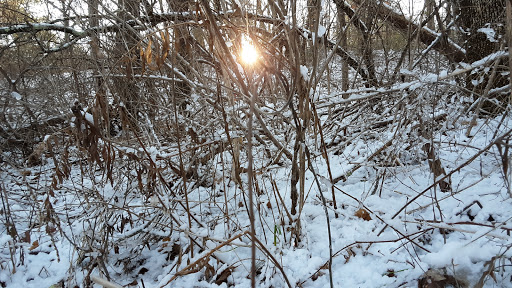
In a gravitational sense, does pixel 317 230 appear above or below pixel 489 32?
below

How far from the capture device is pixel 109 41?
2633 mm

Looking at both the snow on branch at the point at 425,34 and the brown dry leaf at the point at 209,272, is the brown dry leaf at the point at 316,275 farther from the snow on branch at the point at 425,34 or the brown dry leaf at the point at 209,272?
the snow on branch at the point at 425,34

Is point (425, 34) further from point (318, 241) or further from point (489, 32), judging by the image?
point (318, 241)

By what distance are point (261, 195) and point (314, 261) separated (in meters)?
0.88

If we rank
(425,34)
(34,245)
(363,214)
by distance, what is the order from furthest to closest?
1. (425,34)
2. (34,245)
3. (363,214)

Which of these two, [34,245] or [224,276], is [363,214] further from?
[34,245]

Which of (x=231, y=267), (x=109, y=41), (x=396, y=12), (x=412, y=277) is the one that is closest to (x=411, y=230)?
(x=412, y=277)

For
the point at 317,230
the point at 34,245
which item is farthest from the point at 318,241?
the point at 34,245

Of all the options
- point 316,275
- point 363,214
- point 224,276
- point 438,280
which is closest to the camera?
point 438,280

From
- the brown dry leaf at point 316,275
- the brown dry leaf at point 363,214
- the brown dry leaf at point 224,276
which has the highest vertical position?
the brown dry leaf at point 363,214

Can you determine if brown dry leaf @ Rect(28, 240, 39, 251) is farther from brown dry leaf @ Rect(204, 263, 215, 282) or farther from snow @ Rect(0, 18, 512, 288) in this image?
brown dry leaf @ Rect(204, 263, 215, 282)

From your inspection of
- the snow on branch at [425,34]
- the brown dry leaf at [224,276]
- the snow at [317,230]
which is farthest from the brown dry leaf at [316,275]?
the snow on branch at [425,34]

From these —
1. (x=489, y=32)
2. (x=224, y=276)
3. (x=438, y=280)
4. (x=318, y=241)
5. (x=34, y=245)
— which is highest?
(x=489, y=32)

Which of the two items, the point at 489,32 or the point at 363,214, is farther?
the point at 489,32
